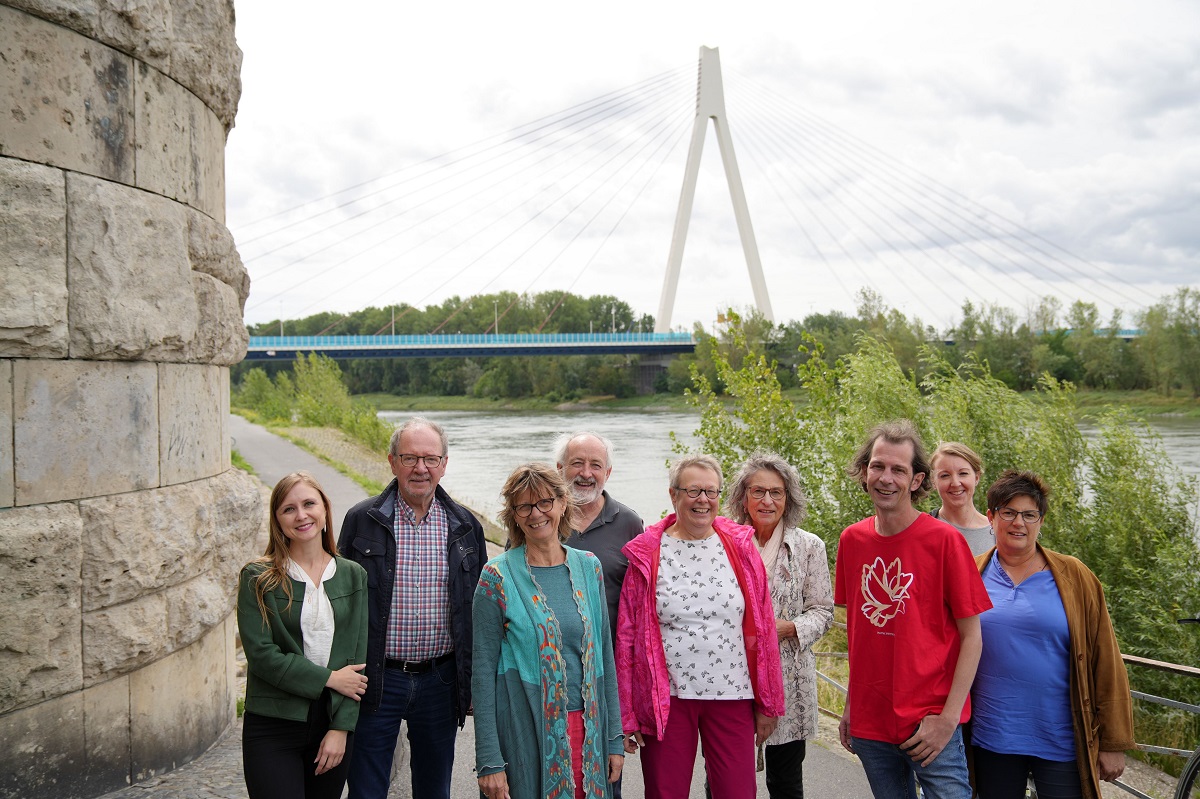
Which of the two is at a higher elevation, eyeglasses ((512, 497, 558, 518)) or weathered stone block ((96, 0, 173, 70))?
weathered stone block ((96, 0, 173, 70))

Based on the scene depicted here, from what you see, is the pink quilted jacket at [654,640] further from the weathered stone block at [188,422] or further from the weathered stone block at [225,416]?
the weathered stone block at [225,416]

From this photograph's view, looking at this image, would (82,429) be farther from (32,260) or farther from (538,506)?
(538,506)

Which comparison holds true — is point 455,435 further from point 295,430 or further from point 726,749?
point 726,749

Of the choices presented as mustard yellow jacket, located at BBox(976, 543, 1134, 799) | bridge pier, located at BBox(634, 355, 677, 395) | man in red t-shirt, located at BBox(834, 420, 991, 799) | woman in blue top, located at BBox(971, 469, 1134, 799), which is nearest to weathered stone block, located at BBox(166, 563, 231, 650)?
man in red t-shirt, located at BBox(834, 420, 991, 799)

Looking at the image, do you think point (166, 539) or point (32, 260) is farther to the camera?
point (166, 539)

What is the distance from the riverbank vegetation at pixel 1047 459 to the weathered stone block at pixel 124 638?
6.12m

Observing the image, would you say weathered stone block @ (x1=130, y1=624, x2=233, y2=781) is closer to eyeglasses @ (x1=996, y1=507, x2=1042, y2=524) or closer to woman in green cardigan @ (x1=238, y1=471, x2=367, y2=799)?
woman in green cardigan @ (x1=238, y1=471, x2=367, y2=799)

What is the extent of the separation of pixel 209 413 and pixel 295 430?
89.6 feet

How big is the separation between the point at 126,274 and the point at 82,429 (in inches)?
20.0

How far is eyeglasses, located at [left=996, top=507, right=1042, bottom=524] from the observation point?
2627 millimetres

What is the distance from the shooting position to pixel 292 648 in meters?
2.46

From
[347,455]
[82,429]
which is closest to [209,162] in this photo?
[82,429]

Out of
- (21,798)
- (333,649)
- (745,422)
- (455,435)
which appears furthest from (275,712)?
(455,435)

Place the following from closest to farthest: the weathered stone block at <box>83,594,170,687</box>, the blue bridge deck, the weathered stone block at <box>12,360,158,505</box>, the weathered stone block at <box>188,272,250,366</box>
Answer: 1. the weathered stone block at <box>12,360,158,505</box>
2. the weathered stone block at <box>83,594,170,687</box>
3. the weathered stone block at <box>188,272,250,366</box>
4. the blue bridge deck
